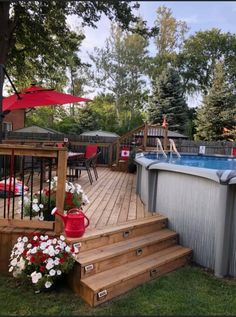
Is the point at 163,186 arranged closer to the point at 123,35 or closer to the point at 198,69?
the point at 123,35

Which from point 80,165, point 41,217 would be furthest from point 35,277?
point 80,165

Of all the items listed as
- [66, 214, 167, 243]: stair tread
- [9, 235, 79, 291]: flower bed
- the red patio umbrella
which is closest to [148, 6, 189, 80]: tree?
the red patio umbrella

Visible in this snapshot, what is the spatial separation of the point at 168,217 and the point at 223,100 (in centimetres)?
1853

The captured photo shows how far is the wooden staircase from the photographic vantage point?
105 inches

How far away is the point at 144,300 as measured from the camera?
2605 mm

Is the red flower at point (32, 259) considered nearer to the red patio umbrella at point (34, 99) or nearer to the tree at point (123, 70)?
the red patio umbrella at point (34, 99)

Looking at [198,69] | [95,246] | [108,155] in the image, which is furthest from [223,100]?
[95,246]

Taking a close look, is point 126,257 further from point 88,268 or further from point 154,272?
point 88,268

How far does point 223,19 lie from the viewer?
1.70m

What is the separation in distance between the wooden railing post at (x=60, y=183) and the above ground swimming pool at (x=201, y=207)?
4.98ft

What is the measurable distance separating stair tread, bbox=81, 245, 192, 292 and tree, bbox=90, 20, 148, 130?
814 inches

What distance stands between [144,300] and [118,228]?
906 millimetres

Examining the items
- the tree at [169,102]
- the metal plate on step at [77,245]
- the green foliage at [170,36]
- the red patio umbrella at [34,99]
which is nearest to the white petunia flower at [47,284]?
the metal plate on step at [77,245]

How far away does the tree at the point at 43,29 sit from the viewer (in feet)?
25.7
